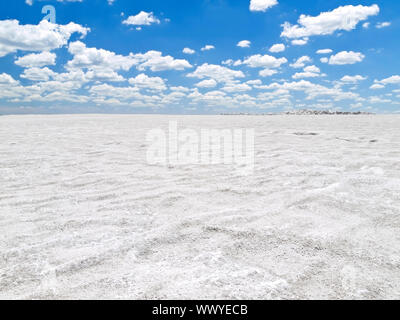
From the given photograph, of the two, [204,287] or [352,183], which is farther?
[352,183]

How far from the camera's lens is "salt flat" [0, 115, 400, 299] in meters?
1.48

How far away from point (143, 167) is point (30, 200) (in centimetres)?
158

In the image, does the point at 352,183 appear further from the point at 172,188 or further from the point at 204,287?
the point at 204,287

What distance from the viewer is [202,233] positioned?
2047 millimetres

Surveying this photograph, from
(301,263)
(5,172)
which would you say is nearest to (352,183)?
(301,263)

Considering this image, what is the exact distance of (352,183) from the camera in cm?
309

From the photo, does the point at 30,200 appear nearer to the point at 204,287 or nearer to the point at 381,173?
the point at 204,287

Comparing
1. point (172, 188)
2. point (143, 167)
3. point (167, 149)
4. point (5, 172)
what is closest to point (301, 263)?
point (172, 188)

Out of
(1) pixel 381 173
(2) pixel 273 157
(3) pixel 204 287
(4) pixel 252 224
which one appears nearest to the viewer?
(3) pixel 204 287

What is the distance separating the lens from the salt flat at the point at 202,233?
58.4 inches

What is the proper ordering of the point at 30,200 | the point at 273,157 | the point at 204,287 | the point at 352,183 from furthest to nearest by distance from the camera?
the point at 273,157 → the point at 352,183 → the point at 30,200 → the point at 204,287

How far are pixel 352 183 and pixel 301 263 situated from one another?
1.79 metres
